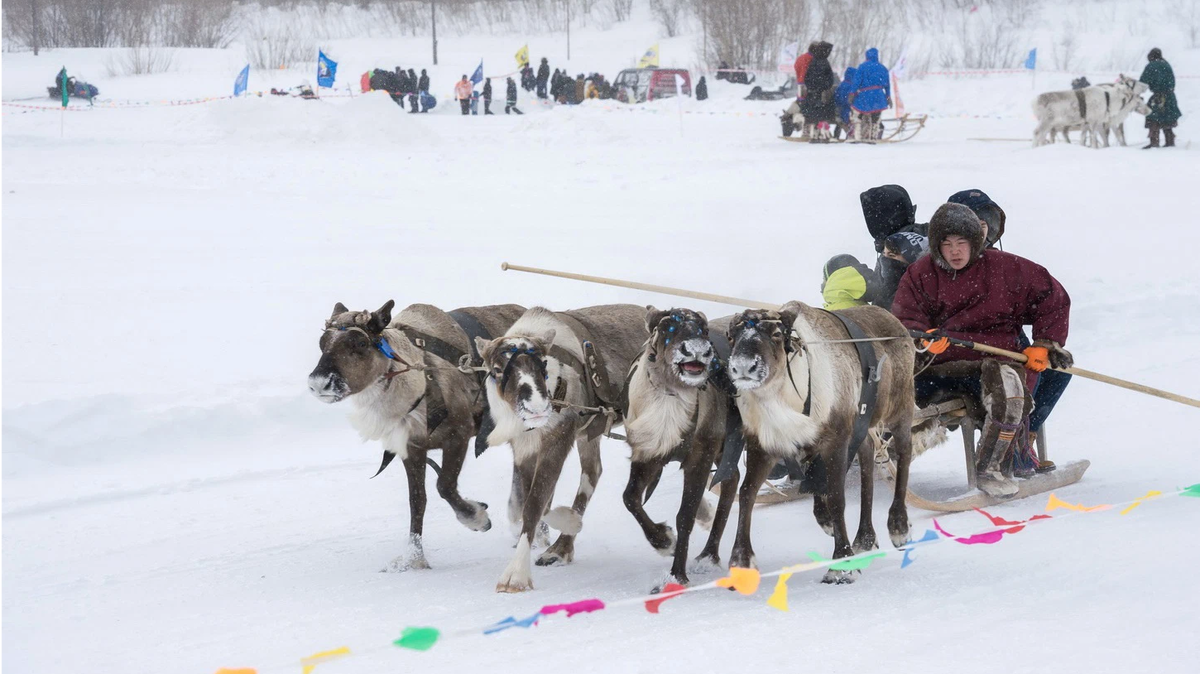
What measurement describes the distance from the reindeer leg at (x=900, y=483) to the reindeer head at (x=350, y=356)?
2387 millimetres

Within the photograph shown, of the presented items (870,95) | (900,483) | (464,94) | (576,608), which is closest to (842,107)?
(870,95)

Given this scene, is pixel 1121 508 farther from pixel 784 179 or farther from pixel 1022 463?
pixel 784 179

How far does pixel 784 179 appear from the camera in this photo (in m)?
16.6

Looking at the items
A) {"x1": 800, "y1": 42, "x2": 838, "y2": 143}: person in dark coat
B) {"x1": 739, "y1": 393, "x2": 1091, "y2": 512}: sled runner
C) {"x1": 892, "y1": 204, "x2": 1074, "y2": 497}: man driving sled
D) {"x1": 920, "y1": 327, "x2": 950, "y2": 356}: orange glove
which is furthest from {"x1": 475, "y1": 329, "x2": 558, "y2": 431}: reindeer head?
{"x1": 800, "y1": 42, "x2": 838, "y2": 143}: person in dark coat

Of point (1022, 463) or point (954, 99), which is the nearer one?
point (1022, 463)

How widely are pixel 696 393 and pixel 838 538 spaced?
2.91ft

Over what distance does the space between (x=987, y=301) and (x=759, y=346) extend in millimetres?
1997

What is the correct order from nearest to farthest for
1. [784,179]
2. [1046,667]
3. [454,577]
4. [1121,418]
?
1. [1046,667]
2. [454,577]
3. [1121,418]
4. [784,179]

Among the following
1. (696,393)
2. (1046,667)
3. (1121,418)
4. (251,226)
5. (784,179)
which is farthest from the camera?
(784,179)

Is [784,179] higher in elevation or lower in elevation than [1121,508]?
higher

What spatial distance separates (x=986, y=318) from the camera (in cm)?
593

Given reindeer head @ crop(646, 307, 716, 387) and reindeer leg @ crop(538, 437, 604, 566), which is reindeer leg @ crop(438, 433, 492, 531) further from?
reindeer head @ crop(646, 307, 716, 387)

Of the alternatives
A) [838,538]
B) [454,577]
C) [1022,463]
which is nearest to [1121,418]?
[1022,463]

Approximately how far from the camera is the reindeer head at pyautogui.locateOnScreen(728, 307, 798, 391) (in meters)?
4.39
